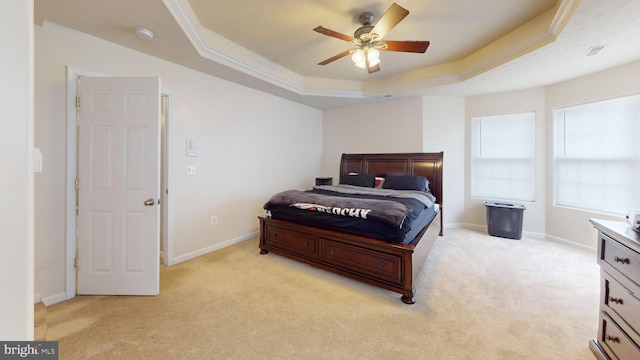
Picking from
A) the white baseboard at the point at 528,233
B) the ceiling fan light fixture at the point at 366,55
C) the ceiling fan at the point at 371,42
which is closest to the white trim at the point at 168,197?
the ceiling fan at the point at 371,42

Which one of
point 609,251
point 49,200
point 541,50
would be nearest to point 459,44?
point 541,50

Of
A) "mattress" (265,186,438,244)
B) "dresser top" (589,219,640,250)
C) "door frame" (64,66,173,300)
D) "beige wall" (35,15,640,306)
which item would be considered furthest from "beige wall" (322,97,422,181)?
"door frame" (64,66,173,300)

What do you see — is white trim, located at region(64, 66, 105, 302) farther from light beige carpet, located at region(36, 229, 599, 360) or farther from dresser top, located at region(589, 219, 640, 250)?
dresser top, located at region(589, 219, 640, 250)

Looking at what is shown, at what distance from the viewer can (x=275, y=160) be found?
4.48 meters

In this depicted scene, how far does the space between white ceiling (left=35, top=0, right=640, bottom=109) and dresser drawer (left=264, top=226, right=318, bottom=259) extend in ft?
7.41

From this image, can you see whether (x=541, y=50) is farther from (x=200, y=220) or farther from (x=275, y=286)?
(x=200, y=220)

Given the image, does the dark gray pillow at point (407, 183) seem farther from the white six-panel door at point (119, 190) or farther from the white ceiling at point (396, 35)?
the white six-panel door at point (119, 190)

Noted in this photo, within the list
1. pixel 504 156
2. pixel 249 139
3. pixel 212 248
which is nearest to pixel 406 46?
pixel 249 139

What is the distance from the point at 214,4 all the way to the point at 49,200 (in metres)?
2.37

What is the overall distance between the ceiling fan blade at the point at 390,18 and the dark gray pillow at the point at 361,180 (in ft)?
8.65

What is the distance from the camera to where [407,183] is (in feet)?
13.6

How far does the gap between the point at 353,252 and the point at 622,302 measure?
1.79 metres

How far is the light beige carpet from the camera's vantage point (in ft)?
5.38
